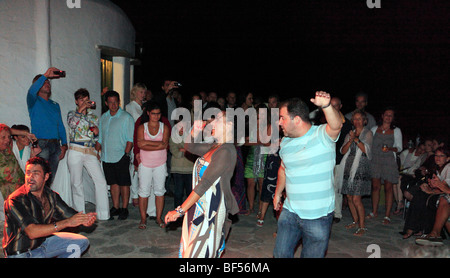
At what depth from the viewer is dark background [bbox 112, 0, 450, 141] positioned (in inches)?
475

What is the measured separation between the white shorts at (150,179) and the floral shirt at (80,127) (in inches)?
40.3

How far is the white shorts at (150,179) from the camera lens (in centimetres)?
580

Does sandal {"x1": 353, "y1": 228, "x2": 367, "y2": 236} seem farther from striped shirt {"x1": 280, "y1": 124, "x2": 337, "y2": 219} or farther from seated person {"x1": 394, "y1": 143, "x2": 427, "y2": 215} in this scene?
striped shirt {"x1": 280, "y1": 124, "x2": 337, "y2": 219}

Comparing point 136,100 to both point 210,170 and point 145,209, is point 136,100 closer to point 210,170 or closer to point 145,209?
point 145,209

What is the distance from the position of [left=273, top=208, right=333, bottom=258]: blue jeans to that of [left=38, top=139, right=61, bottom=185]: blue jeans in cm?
410

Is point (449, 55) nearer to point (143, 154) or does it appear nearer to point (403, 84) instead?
point (403, 84)

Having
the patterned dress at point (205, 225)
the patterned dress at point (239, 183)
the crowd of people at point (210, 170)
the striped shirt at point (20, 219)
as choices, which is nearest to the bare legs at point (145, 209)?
the crowd of people at point (210, 170)

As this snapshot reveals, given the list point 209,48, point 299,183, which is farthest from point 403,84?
point 299,183

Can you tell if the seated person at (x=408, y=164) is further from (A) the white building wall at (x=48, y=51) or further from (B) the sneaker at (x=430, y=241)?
(A) the white building wall at (x=48, y=51)

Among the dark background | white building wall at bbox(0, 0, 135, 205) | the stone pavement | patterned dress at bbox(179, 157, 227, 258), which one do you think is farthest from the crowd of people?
the dark background

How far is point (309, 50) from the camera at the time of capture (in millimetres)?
A: 14711

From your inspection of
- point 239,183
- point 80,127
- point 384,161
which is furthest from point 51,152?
point 384,161

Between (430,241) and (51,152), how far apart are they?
5.89 meters

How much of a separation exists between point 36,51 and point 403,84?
11557 mm
